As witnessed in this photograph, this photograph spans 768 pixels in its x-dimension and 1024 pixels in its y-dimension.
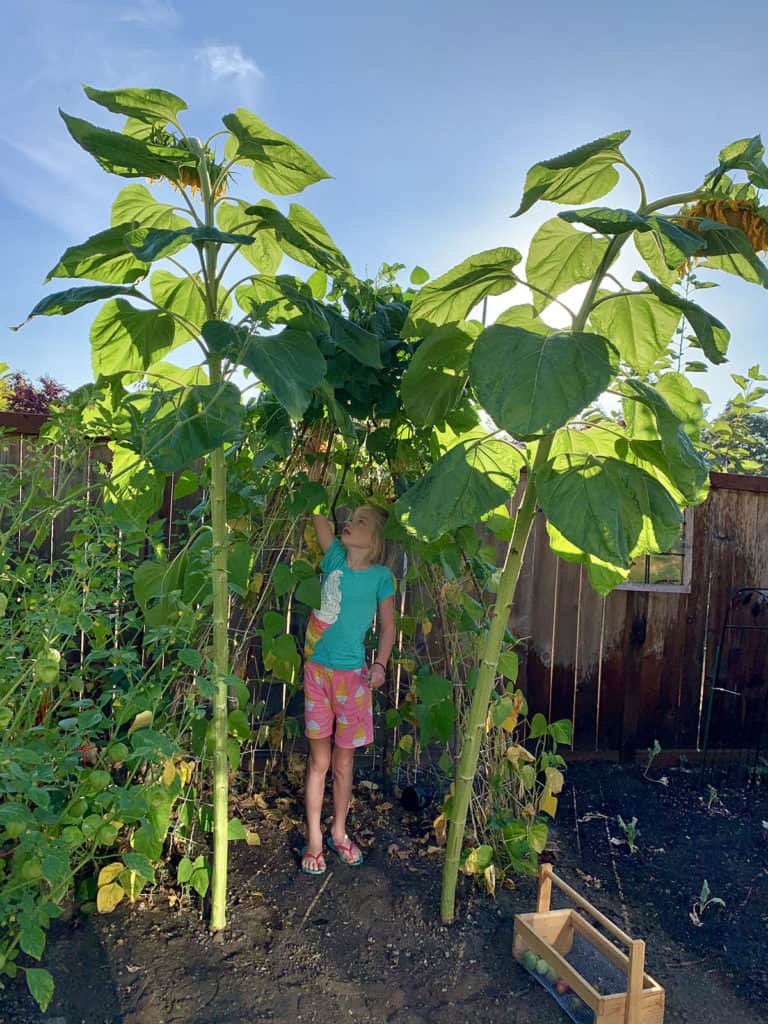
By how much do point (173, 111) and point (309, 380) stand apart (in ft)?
2.71

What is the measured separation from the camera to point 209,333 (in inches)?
78.7

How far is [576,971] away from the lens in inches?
84.6

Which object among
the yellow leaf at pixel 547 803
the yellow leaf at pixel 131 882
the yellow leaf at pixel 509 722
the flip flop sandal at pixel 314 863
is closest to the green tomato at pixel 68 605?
the yellow leaf at pixel 131 882

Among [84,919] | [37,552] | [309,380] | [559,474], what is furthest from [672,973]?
[37,552]

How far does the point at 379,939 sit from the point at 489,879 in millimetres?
428

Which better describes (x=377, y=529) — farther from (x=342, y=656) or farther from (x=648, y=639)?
(x=648, y=639)

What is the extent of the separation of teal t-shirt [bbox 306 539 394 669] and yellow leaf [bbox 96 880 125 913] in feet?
2.98

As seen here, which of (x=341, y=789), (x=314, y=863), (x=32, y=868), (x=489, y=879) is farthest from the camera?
(x=341, y=789)

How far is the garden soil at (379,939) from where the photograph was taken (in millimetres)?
2043

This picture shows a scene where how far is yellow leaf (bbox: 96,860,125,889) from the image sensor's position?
232 centimetres

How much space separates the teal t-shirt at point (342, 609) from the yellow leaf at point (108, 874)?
866 millimetres

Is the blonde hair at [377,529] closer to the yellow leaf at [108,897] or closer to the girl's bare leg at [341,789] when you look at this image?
the girl's bare leg at [341,789]

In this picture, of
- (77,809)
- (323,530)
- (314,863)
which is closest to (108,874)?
(77,809)

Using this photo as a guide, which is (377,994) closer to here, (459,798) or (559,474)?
(459,798)
